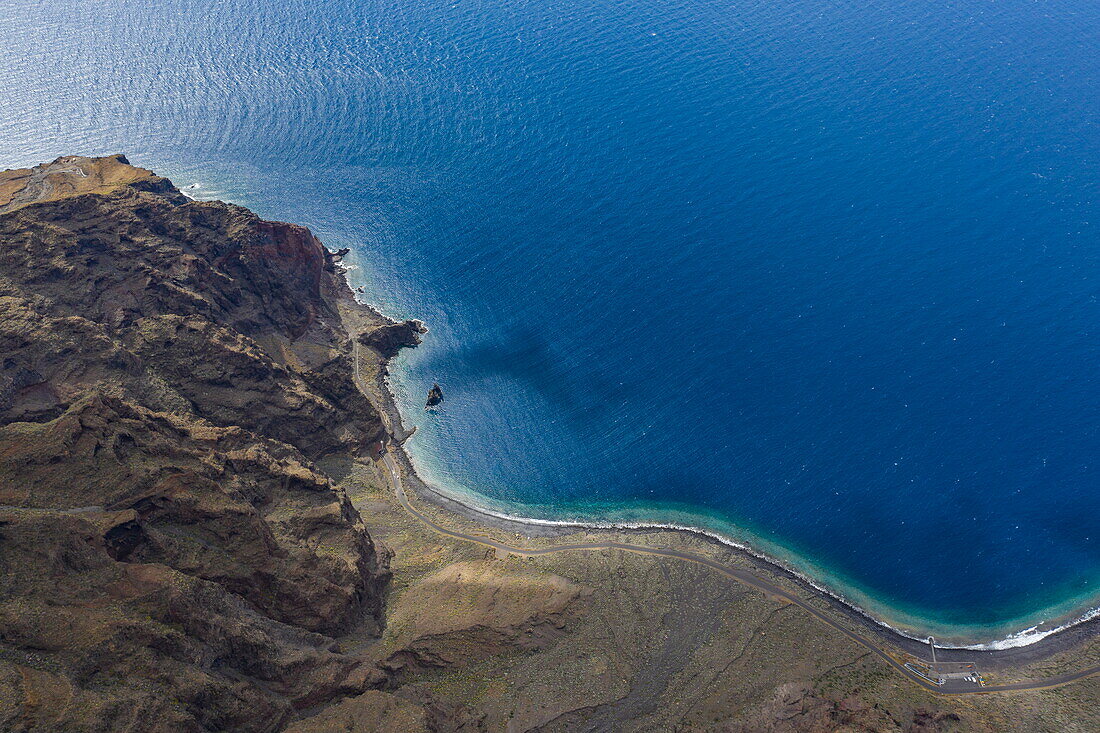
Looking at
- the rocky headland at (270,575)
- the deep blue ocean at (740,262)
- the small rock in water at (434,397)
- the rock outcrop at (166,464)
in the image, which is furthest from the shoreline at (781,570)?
the rock outcrop at (166,464)

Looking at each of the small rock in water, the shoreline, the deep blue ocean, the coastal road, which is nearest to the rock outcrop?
the small rock in water

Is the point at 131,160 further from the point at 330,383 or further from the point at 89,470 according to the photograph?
the point at 89,470

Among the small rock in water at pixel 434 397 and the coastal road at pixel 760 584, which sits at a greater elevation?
the small rock in water at pixel 434 397

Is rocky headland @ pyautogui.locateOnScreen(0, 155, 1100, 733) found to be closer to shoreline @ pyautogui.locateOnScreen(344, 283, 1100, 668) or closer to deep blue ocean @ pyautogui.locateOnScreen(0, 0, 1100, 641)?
shoreline @ pyautogui.locateOnScreen(344, 283, 1100, 668)

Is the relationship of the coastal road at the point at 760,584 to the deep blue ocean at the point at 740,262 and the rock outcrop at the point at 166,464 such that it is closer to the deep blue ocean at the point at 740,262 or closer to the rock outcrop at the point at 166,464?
the deep blue ocean at the point at 740,262

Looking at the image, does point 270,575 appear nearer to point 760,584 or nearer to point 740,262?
point 760,584

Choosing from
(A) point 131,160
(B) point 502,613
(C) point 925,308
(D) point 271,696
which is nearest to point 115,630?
(D) point 271,696
